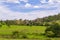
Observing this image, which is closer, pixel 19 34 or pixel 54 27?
pixel 19 34

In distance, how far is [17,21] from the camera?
99.2 meters

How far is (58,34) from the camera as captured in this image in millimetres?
65250

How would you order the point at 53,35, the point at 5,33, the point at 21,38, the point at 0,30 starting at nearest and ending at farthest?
the point at 21,38
the point at 53,35
the point at 5,33
the point at 0,30

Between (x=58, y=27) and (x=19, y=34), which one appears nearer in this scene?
(x=19, y=34)

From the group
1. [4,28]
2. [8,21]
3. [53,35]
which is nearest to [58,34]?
[53,35]

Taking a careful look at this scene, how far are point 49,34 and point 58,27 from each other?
5389 millimetres

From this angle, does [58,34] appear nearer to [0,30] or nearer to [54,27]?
[54,27]

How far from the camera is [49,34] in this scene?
6469 centimetres

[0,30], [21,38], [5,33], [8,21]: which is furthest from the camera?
[8,21]

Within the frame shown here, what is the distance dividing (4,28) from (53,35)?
79.9 ft

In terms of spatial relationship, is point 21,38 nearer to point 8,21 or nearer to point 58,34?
point 58,34

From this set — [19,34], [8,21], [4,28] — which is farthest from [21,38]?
[8,21]

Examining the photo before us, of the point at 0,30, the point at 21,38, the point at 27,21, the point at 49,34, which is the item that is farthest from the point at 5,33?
the point at 27,21

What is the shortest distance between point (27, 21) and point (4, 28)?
2384cm
